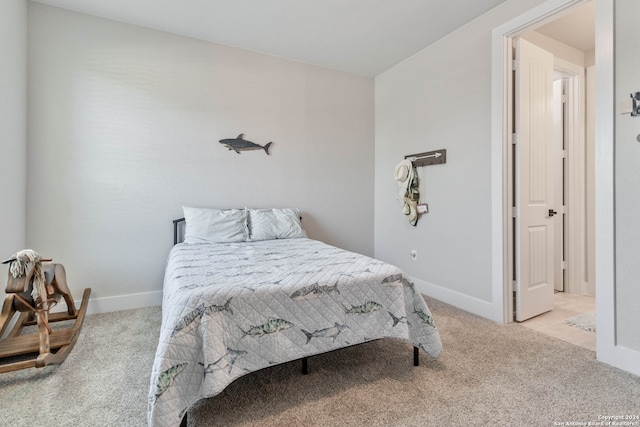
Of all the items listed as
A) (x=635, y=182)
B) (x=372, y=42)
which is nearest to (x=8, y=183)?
(x=372, y=42)

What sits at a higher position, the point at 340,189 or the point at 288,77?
the point at 288,77

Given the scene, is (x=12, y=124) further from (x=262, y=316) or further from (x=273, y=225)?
(x=262, y=316)

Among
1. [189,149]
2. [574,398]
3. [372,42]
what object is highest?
[372,42]

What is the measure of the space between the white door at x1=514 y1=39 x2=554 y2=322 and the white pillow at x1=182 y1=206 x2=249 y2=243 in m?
2.54

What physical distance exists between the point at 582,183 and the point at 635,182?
1.85 meters

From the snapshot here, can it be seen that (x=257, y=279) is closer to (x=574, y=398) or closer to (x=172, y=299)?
(x=172, y=299)

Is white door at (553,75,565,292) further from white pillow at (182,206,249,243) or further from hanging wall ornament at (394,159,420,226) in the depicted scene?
white pillow at (182,206,249,243)

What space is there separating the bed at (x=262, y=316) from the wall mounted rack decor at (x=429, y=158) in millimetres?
1584

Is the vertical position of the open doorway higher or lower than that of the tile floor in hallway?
higher

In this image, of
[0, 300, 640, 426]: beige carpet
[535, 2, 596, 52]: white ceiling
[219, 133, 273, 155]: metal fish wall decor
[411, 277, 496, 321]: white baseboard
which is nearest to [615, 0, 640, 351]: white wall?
[0, 300, 640, 426]: beige carpet

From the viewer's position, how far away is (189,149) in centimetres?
312

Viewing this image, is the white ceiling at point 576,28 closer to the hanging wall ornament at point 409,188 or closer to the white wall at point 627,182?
the white wall at point 627,182

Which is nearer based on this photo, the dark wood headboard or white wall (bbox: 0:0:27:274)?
white wall (bbox: 0:0:27:274)

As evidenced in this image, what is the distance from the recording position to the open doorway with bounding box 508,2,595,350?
2553mm
